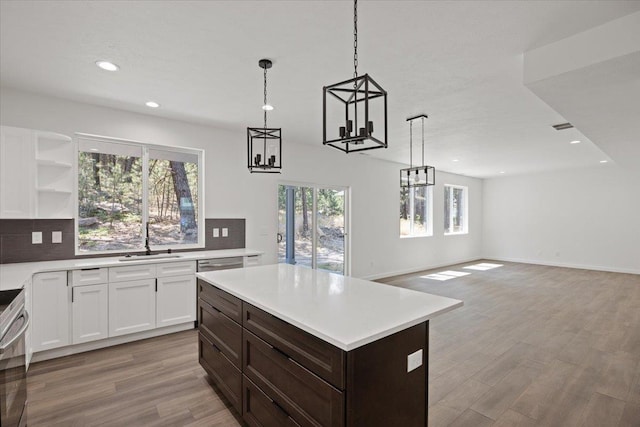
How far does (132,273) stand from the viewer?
353cm

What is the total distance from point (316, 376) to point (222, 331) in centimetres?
117

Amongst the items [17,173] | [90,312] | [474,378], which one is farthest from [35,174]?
[474,378]

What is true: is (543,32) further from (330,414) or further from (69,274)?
(69,274)

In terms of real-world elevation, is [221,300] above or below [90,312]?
above

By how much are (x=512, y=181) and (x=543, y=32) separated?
856cm

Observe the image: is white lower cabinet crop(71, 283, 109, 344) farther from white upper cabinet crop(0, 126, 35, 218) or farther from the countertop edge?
the countertop edge

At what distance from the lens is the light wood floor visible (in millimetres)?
2283

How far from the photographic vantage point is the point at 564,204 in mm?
8617

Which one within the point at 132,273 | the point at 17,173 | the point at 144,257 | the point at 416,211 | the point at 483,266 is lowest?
the point at 483,266

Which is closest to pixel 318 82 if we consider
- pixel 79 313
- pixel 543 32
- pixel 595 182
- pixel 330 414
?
pixel 543 32

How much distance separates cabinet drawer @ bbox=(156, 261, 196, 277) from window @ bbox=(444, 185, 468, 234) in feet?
23.9

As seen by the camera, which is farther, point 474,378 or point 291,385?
point 474,378

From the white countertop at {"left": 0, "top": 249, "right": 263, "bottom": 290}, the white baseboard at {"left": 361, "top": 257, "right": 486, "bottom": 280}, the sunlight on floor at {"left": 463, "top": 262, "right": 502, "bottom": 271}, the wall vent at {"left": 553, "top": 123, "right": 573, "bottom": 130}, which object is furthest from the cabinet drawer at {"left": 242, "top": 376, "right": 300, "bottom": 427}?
the sunlight on floor at {"left": 463, "top": 262, "right": 502, "bottom": 271}

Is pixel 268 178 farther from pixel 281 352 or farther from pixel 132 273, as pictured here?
pixel 281 352
